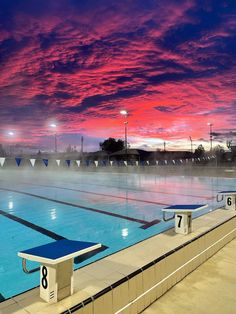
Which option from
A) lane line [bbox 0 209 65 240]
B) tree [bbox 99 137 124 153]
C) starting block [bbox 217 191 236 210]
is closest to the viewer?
lane line [bbox 0 209 65 240]

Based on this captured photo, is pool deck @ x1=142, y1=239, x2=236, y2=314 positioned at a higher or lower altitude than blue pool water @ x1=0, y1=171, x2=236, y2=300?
higher

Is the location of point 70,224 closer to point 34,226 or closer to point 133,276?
point 34,226

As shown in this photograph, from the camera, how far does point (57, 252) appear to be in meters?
1.67

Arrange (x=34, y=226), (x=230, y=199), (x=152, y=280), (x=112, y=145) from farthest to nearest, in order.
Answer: (x=112, y=145) < (x=34, y=226) < (x=230, y=199) < (x=152, y=280)

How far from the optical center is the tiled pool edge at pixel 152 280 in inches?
68.5

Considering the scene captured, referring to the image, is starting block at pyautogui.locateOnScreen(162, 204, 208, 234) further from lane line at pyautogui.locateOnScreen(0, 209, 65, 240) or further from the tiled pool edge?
lane line at pyautogui.locateOnScreen(0, 209, 65, 240)

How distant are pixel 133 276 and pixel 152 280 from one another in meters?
0.26

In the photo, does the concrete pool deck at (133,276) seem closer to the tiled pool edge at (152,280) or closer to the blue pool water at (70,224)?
the tiled pool edge at (152,280)

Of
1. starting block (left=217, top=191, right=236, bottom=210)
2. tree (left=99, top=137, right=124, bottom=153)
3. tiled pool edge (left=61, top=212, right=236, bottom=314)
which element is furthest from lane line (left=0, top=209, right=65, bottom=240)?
tree (left=99, top=137, right=124, bottom=153)

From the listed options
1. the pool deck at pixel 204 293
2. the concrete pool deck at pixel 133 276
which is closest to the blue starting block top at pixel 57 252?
the concrete pool deck at pixel 133 276

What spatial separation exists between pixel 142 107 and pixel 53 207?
14079mm

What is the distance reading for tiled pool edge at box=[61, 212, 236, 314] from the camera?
174 centimetres

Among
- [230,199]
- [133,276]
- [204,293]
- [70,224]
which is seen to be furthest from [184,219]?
[70,224]

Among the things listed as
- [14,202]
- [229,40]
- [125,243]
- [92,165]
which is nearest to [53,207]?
[14,202]
